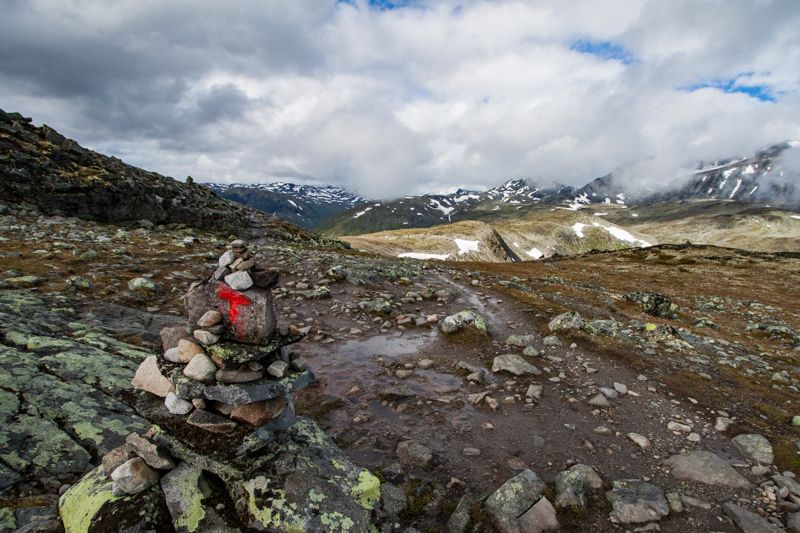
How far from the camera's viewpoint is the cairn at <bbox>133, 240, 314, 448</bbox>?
5.89 metres

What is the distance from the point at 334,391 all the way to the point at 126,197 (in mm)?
42093

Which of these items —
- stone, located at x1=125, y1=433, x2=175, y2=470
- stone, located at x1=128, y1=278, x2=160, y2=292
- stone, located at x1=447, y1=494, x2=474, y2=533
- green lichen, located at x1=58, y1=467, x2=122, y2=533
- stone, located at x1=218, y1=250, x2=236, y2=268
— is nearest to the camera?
green lichen, located at x1=58, y1=467, x2=122, y2=533

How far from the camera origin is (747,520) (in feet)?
22.6

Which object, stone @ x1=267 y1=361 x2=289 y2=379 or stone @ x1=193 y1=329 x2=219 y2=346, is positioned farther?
stone @ x1=267 y1=361 x2=289 y2=379

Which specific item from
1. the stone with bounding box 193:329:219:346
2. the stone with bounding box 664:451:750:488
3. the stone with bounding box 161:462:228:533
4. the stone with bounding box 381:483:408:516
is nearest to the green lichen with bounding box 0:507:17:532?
the stone with bounding box 161:462:228:533

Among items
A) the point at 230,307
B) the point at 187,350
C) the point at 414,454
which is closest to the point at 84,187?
the point at 187,350

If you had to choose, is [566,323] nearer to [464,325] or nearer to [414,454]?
[464,325]

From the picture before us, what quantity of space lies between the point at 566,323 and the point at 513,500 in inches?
479

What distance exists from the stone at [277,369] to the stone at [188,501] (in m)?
1.72

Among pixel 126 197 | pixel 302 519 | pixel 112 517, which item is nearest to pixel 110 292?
pixel 112 517

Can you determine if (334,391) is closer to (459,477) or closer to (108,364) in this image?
(459,477)

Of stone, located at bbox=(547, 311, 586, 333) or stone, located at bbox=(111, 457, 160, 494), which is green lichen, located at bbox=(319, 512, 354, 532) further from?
stone, located at bbox=(547, 311, 586, 333)

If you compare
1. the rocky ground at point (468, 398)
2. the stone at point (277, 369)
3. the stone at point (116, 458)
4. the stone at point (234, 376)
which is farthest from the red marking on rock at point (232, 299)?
the stone at point (116, 458)

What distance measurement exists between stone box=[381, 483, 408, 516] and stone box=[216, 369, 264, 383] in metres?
3.54
